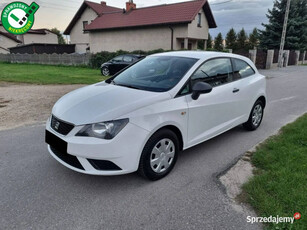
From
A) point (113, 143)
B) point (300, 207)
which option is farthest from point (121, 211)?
point (300, 207)

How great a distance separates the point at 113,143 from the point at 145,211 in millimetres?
818

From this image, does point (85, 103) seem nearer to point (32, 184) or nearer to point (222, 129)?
point (32, 184)

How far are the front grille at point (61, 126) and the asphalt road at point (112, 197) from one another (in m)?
0.69

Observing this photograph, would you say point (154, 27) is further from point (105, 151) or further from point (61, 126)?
point (105, 151)

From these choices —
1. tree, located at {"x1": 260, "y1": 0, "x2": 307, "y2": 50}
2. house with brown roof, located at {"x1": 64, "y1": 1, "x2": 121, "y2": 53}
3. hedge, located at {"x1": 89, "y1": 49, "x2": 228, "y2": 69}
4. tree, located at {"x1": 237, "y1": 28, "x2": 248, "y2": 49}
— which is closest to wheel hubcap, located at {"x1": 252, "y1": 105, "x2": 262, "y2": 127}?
hedge, located at {"x1": 89, "y1": 49, "x2": 228, "y2": 69}

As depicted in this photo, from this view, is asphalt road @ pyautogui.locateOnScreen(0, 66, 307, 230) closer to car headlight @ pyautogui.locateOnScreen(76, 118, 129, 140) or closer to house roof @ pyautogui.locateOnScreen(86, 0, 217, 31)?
car headlight @ pyautogui.locateOnScreen(76, 118, 129, 140)

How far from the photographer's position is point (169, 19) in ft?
74.2

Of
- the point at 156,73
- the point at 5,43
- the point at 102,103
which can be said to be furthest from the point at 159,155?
the point at 5,43

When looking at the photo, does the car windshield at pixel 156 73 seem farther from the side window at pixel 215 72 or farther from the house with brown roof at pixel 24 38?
the house with brown roof at pixel 24 38

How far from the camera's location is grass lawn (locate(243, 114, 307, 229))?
2510 mm

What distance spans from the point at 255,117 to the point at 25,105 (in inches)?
254

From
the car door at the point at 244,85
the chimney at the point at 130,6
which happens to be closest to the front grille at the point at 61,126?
the car door at the point at 244,85

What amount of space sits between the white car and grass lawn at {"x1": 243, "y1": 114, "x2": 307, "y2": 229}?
0.88 m

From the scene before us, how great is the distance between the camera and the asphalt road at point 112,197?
94.8 inches
